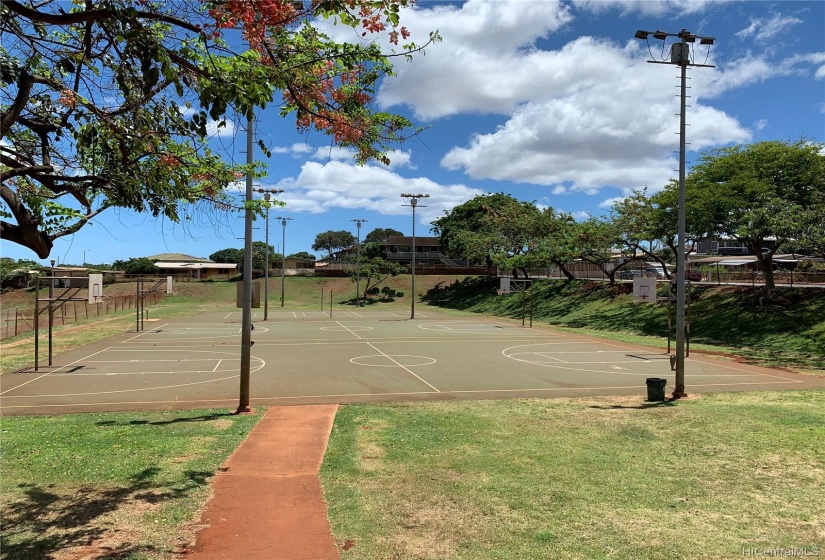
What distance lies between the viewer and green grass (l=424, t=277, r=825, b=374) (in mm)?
25594

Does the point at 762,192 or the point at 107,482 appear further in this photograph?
the point at 762,192

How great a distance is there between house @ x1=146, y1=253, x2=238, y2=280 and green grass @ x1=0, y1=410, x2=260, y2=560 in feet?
266

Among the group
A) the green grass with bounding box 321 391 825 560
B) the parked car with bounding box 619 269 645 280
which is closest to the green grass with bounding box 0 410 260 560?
the green grass with bounding box 321 391 825 560

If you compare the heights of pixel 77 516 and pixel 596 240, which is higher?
pixel 596 240

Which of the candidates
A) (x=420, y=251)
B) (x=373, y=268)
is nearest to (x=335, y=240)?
(x=420, y=251)

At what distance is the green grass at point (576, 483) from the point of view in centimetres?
546

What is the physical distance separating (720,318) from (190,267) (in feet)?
259


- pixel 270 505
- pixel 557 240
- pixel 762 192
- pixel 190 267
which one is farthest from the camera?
pixel 190 267

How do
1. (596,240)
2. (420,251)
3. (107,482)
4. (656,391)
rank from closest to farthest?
(107,482) < (656,391) < (596,240) < (420,251)

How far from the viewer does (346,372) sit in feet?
61.3

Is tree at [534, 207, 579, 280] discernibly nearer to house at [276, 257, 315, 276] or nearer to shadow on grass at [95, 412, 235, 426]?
shadow on grass at [95, 412, 235, 426]

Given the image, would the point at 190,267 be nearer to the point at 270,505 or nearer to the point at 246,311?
the point at 246,311

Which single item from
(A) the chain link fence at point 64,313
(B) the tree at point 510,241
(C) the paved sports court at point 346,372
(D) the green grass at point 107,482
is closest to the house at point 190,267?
(A) the chain link fence at point 64,313

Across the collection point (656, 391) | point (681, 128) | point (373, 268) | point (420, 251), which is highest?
point (420, 251)
